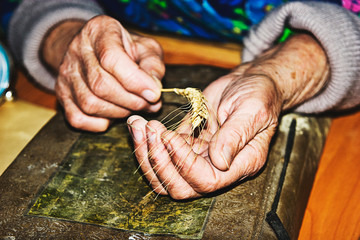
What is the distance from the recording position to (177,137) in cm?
82

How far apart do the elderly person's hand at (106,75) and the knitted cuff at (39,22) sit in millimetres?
417

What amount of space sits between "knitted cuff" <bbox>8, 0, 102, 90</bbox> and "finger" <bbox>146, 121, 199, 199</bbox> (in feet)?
3.32

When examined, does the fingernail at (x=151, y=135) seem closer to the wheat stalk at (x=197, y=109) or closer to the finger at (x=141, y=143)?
the finger at (x=141, y=143)

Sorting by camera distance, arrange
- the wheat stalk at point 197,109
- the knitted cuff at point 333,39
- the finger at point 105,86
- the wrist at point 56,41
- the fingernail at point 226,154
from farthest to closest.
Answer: the wrist at point 56,41
the knitted cuff at point 333,39
the finger at point 105,86
the wheat stalk at point 197,109
the fingernail at point 226,154

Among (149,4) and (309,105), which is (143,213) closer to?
(309,105)

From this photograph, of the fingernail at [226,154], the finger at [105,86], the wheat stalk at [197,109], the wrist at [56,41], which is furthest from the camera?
the wrist at [56,41]

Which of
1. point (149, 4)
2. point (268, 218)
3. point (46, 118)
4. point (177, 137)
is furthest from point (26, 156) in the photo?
point (149, 4)

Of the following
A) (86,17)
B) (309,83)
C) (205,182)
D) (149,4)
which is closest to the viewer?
(205,182)

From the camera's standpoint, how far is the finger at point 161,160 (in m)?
0.82

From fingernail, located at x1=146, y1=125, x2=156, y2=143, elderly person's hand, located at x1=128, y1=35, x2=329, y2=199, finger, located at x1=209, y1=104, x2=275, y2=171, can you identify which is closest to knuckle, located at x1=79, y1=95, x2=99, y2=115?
elderly person's hand, located at x1=128, y1=35, x2=329, y2=199

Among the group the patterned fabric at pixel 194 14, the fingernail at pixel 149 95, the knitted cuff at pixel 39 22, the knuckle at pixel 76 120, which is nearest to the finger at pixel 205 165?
the fingernail at pixel 149 95

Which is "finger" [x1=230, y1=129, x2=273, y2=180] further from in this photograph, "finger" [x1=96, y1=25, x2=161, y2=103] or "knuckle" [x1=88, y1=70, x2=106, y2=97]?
"knuckle" [x1=88, y1=70, x2=106, y2=97]

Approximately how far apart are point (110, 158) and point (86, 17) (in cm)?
91

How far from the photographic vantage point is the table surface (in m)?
0.97
